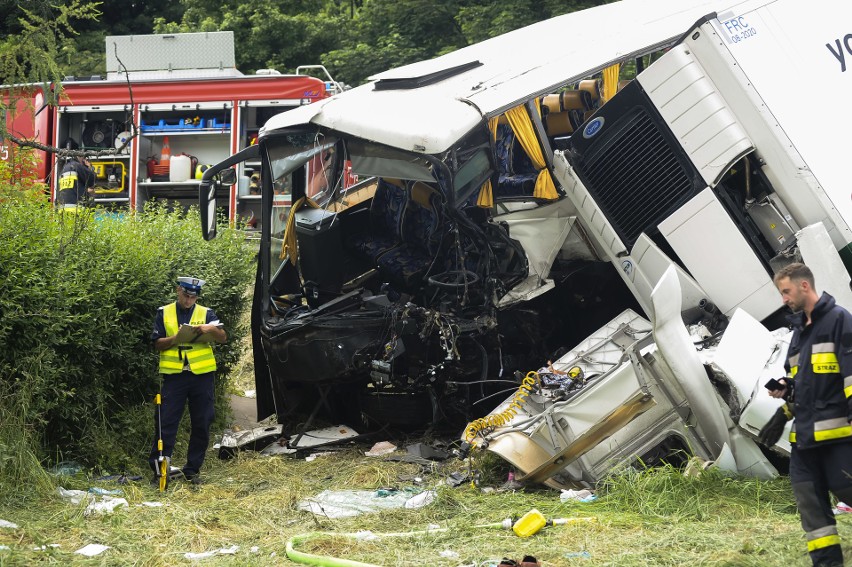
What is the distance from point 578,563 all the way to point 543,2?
44.4 ft

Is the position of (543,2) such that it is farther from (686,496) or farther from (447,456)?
(686,496)

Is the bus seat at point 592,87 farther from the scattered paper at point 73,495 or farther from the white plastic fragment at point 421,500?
the scattered paper at point 73,495

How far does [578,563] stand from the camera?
14.9 ft

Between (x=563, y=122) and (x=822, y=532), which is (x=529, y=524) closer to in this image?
(x=822, y=532)

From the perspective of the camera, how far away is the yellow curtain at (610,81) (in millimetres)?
7222

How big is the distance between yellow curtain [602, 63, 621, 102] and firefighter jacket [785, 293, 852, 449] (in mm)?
3318

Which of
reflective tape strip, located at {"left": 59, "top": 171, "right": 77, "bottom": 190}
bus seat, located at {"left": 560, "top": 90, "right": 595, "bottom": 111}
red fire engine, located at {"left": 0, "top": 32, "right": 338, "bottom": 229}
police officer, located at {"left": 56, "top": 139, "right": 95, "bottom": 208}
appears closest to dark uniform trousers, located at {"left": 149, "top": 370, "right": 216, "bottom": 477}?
bus seat, located at {"left": 560, "top": 90, "right": 595, "bottom": 111}

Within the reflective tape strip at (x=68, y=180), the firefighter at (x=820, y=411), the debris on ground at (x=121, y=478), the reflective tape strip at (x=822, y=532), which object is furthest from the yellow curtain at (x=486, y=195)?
the reflective tape strip at (x=68, y=180)

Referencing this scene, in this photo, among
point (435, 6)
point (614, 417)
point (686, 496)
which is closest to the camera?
point (686, 496)

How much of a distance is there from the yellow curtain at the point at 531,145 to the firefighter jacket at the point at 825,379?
2.96 meters

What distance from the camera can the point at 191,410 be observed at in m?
6.99

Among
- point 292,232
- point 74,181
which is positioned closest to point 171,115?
point 74,181

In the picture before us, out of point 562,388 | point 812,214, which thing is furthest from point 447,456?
point 812,214

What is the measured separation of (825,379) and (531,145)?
10.6ft
